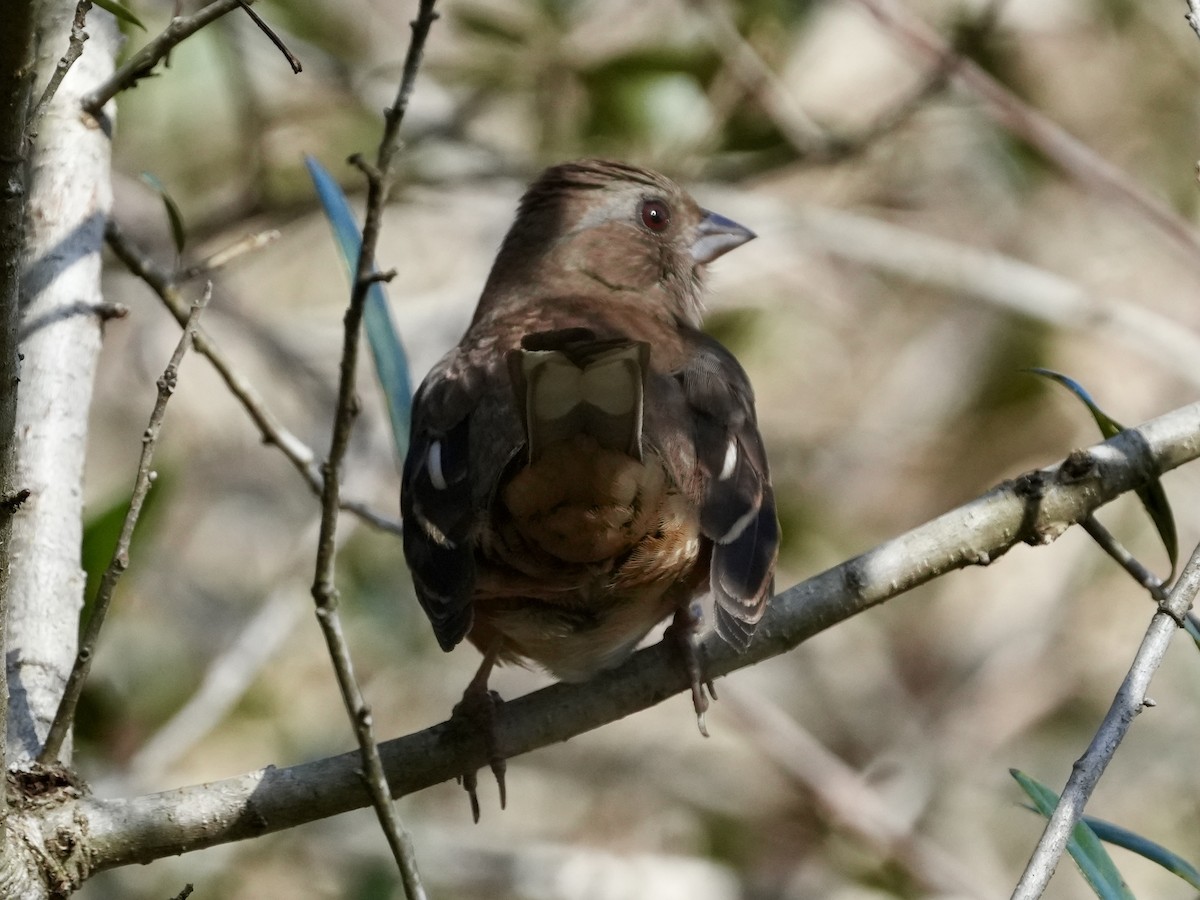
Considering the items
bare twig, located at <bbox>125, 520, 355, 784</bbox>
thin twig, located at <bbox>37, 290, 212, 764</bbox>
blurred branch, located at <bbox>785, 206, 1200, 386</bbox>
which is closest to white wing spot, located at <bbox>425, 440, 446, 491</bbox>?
thin twig, located at <bbox>37, 290, 212, 764</bbox>

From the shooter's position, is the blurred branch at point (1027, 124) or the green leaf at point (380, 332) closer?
the green leaf at point (380, 332)

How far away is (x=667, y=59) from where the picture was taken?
5617 mm

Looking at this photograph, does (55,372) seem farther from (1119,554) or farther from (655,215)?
(655,215)

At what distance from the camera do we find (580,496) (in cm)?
296

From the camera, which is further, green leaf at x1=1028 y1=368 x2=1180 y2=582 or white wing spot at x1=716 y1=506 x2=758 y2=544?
white wing spot at x1=716 y1=506 x2=758 y2=544

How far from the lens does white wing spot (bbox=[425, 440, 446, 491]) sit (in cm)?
326

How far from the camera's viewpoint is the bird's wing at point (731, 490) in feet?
9.39

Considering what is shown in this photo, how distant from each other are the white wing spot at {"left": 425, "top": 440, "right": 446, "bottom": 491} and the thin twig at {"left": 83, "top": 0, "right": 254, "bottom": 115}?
3.40ft

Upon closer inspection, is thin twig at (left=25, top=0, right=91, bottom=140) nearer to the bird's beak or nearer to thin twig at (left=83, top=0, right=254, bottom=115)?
thin twig at (left=83, top=0, right=254, bottom=115)

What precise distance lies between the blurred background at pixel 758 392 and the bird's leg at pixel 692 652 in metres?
2.12

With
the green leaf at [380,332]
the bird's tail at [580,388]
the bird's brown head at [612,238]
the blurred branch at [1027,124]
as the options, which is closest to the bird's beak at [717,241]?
the bird's brown head at [612,238]

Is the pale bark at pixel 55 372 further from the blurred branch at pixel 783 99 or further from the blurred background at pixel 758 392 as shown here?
the blurred branch at pixel 783 99

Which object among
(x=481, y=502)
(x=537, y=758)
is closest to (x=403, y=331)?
(x=537, y=758)

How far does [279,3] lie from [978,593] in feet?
15.0
